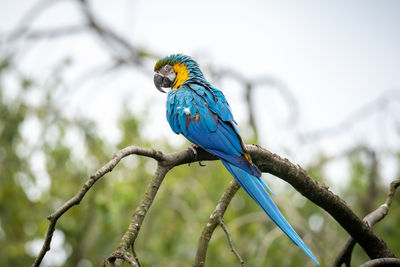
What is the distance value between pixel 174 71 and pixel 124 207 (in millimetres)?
1788

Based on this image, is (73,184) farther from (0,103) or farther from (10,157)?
(0,103)

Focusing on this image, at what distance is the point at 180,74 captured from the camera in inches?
136

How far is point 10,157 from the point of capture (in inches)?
201

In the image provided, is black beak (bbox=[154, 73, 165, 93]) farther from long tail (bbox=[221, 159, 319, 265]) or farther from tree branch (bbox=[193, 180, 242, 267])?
tree branch (bbox=[193, 180, 242, 267])

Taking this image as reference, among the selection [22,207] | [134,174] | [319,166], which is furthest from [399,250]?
[22,207]

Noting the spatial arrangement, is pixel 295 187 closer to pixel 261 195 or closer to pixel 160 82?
pixel 261 195

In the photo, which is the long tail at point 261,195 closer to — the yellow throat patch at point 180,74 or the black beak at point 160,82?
the yellow throat patch at point 180,74

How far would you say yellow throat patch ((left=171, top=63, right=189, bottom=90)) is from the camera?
11.1ft

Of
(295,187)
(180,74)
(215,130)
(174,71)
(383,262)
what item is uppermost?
(174,71)

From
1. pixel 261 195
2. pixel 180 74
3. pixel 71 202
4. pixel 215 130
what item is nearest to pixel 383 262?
pixel 261 195

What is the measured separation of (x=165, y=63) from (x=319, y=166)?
102 inches

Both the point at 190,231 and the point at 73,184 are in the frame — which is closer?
the point at 190,231

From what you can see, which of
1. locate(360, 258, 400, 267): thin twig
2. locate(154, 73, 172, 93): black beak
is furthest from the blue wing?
locate(154, 73, 172, 93): black beak

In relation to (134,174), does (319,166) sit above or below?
below
